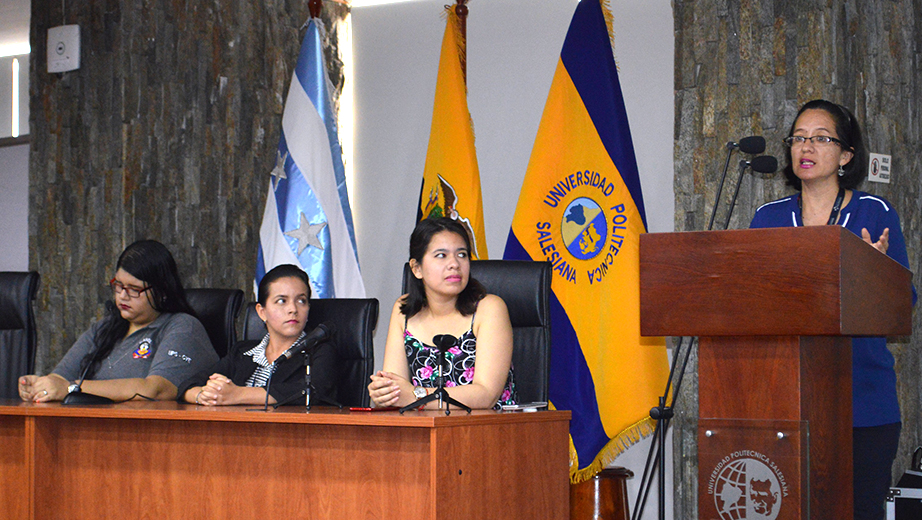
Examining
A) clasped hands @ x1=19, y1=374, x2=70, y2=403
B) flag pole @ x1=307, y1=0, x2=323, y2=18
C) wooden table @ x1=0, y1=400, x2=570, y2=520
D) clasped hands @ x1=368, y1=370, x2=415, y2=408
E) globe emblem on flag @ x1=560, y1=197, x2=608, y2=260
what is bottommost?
wooden table @ x1=0, y1=400, x2=570, y2=520

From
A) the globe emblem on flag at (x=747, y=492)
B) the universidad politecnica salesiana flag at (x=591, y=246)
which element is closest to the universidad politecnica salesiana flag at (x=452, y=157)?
the universidad politecnica salesiana flag at (x=591, y=246)

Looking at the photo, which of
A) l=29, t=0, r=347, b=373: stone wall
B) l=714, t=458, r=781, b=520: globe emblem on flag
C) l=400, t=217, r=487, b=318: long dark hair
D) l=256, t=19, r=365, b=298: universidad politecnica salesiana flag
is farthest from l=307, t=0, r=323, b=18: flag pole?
l=714, t=458, r=781, b=520: globe emblem on flag

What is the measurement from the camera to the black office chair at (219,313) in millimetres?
3107

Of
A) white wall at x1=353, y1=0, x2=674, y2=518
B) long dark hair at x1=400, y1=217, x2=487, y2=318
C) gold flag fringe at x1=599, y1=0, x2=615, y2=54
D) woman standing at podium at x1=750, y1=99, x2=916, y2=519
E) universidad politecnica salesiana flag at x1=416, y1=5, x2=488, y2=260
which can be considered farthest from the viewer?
white wall at x1=353, y1=0, x2=674, y2=518

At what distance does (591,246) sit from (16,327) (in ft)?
6.94

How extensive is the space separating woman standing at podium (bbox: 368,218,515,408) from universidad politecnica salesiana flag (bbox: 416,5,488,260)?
3.21 ft

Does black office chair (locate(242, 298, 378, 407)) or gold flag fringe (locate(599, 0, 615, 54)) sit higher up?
gold flag fringe (locate(599, 0, 615, 54))

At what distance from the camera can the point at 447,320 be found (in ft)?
8.23

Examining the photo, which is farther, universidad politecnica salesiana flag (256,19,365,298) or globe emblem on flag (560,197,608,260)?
universidad politecnica salesiana flag (256,19,365,298)

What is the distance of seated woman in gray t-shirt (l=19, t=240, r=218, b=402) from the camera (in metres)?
2.93

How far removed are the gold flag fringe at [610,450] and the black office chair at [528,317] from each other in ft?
2.22

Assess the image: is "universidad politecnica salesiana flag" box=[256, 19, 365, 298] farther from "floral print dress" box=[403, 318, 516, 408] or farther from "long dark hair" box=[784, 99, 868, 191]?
"long dark hair" box=[784, 99, 868, 191]

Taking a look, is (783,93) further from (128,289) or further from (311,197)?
(128,289)

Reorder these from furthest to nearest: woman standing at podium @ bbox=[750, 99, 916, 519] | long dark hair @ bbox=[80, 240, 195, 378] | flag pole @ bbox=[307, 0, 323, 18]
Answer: flag pole @ bbox=[307, 0, 323, 18] → long dark hair @ bbox=[80, 240, 195, 378] → woman standing at podium @ bbox=[750, 99, 916, 519]
